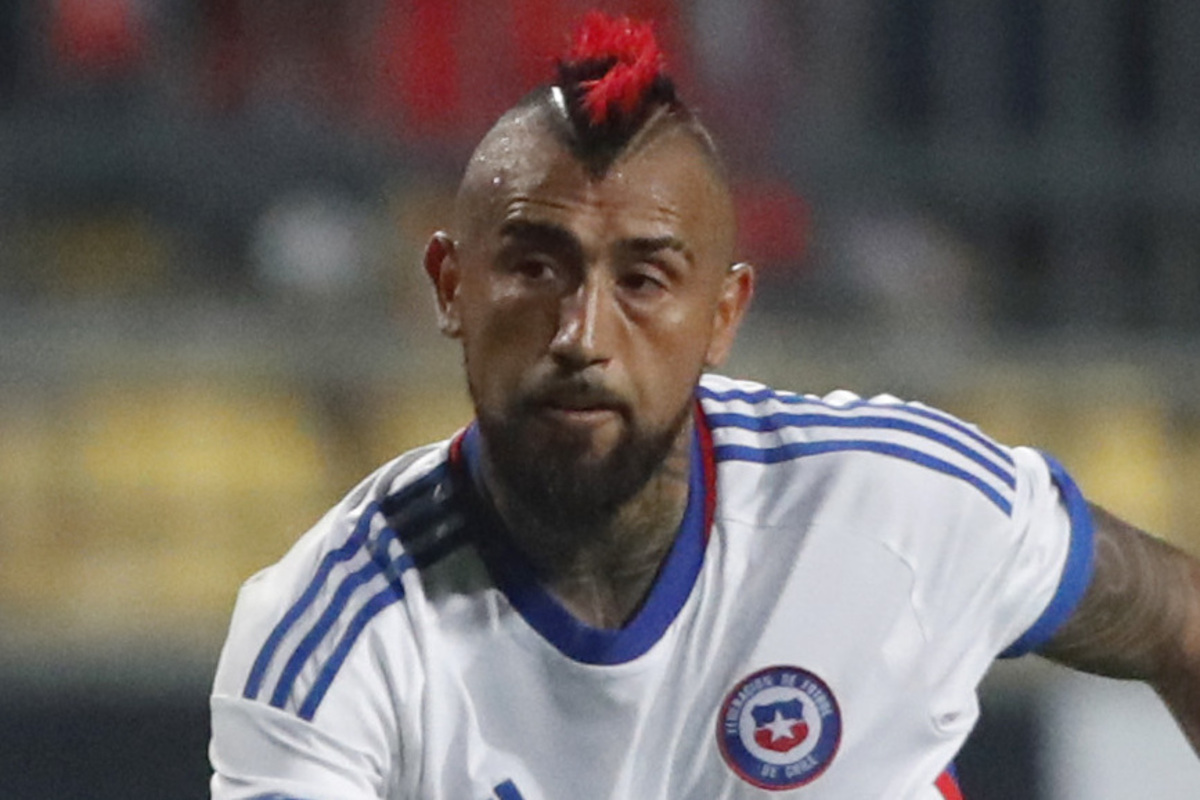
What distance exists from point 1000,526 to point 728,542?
0.99 ft

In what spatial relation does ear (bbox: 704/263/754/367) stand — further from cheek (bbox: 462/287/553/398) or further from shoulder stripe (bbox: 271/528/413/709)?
shoulder stripe (bbox: 271/528/413/709)

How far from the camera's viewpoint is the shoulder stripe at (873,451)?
2.65 metres

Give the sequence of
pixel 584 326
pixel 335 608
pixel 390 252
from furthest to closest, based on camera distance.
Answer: pixel 390 252
pixel 335 608
pixel 584 326

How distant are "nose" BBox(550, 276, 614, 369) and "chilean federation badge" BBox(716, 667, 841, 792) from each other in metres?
0.43

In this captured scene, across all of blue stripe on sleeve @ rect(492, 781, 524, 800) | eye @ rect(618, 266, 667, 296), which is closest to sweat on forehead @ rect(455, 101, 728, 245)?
eye @ rect(618, 266, 667, 296)

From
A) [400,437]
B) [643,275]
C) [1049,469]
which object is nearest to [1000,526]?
[1049,469]

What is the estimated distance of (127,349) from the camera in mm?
5348

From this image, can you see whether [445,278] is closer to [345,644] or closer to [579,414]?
[579,414]

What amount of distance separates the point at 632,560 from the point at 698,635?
109mm

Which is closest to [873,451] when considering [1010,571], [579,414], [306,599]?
[1010,571]

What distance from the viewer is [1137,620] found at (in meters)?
2.76

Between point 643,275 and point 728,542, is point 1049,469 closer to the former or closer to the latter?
point 728,542

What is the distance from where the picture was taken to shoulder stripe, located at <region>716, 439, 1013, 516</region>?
2.65 metres

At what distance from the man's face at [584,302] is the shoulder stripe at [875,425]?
0.24 meters
